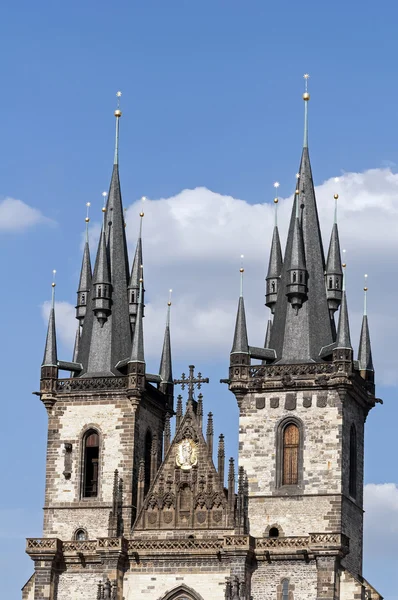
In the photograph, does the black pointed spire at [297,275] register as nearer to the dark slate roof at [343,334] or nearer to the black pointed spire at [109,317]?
the dark slate roof at [343,334]

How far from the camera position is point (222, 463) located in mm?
81812

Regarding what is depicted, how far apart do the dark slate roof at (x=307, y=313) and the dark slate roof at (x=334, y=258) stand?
37 cm

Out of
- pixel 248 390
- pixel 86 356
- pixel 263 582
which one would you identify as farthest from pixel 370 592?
pixel 86 356

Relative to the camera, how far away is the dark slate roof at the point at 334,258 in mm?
84500

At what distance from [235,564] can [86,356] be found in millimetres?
11730

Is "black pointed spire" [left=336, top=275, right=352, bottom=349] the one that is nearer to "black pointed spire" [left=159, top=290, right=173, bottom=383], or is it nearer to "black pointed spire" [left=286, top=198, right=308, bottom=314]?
"black pointed spire" [left=286, top=198, right=308, bottom=314]

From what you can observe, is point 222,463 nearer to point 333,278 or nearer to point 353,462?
point 353,462

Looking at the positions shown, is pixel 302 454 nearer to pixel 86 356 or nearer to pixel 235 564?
pixel 235 564

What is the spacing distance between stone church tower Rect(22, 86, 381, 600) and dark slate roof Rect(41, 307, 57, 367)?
58 millimetres

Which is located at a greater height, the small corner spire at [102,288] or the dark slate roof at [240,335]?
the small corner spire at [102,288]

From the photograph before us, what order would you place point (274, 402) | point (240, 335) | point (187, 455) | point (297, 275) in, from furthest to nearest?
point (297, 275)
point (240, 335)
point (187, 455)
point (274, 402)

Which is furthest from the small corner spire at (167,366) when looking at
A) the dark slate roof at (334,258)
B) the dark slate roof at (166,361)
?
the dark slate roof at (334,258)

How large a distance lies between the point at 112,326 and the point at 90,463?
230 inches

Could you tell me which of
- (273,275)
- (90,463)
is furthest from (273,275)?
(90,463)
